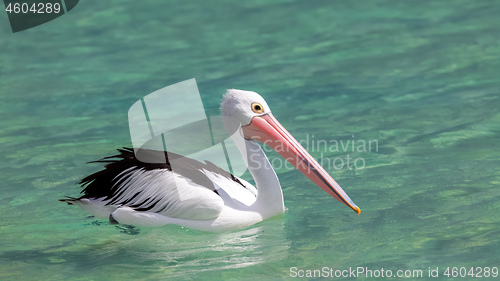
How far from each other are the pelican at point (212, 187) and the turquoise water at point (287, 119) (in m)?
0.12

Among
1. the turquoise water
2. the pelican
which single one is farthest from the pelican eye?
the turquoise water

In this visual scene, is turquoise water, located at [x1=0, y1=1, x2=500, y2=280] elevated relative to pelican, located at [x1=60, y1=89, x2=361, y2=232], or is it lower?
lower

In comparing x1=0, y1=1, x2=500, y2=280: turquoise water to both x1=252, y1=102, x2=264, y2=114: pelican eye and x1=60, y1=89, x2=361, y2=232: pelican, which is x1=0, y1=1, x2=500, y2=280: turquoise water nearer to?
x1=60, y1=89, x2=361, y2=232: pelican

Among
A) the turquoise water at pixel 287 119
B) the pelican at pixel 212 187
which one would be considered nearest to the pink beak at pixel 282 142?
the pelican at pixel 212 187

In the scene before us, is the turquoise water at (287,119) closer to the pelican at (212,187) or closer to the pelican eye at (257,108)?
the pelican at (212,187)

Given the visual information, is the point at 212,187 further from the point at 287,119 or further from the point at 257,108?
the point at 287,119

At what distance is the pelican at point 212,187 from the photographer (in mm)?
5055

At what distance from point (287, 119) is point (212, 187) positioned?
262cm

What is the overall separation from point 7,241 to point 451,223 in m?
2.84

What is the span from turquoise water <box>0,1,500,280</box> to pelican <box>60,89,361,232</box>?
0.12 m

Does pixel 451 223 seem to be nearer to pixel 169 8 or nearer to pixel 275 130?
pixel 275 130

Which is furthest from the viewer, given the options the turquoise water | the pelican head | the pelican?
the pelican head

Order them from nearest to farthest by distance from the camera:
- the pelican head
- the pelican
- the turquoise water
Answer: the turquoise water
the pelican
the pelican head

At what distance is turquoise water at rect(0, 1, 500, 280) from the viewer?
473 centimetres
